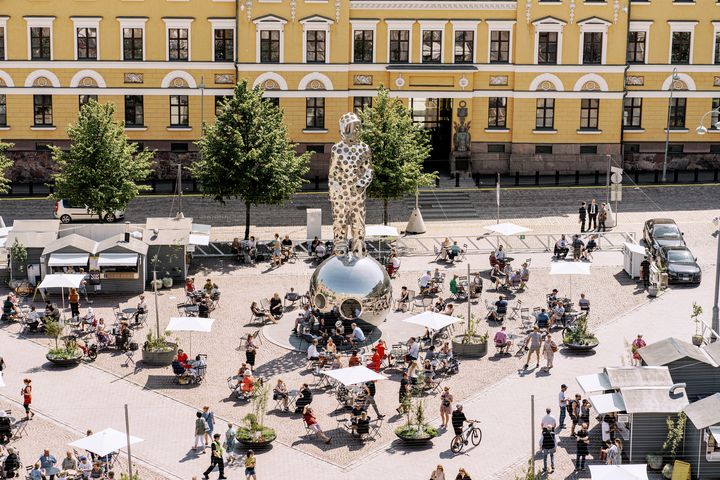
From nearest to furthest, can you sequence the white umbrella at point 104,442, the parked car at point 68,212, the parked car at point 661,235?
the white umbrella at point 104,442 < the parked car at point 661,235 < the parked car at point 68,212

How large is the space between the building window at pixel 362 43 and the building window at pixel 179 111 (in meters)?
9.71

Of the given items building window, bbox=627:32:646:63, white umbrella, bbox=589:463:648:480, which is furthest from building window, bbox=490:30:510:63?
white umbrella, bbox=589:463:648:480

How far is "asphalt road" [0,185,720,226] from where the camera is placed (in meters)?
62.8

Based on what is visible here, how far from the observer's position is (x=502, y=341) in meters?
42.0

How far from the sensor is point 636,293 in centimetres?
4962

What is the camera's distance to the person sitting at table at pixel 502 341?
42.0 m

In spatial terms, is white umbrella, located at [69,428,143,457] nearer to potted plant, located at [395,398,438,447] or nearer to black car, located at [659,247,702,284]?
potted plant, located at [395,398,438,447]

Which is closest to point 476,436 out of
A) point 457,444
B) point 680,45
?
point 457,444

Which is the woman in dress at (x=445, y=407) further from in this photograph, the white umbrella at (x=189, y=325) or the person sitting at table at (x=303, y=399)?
the white umbrella at (x=189, y=325)

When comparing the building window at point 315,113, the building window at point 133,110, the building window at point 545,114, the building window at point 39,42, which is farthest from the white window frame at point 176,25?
the building window at point 545,114

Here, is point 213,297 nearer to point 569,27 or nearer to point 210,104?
point 210,104

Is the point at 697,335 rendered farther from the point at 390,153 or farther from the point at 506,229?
the point at 390,153

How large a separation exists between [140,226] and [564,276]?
58.2 feet

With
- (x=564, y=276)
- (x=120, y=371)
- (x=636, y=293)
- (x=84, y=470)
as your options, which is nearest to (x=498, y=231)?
(x=564, y=276)
